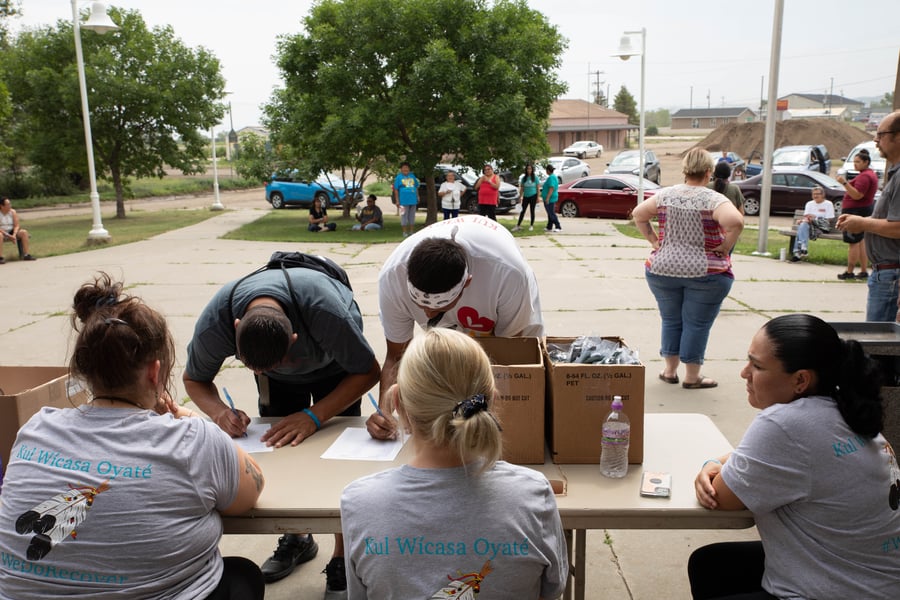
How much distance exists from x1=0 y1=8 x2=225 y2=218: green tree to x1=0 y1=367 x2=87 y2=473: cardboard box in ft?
65.8

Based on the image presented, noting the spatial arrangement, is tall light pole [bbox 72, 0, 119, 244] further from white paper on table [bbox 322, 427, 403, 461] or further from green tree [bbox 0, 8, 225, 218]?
white paper on table [bbox 322, 427, 403, 461]

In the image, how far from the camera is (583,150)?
1935 inches

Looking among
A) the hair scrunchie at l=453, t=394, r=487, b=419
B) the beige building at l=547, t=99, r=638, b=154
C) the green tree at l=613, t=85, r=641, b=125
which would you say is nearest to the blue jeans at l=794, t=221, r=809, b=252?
the hair scrunchie at l=453, t=394, r=487, b=419

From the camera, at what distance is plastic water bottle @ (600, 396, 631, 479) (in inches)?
101

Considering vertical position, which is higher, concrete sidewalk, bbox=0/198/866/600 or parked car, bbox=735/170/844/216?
parked car, bbox=735/170/844/216

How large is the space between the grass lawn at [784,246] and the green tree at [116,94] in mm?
13967

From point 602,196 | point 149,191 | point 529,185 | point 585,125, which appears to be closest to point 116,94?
point 529,185

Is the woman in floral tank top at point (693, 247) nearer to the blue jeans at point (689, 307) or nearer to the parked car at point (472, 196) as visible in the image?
the blue jeans at point (689, 307)

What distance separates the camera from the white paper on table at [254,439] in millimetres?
2902

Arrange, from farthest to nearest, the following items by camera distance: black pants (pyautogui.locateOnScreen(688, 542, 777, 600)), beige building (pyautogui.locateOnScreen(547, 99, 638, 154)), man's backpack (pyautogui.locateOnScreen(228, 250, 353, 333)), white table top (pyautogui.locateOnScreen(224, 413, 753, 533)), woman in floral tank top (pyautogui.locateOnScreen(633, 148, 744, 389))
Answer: beige building (pyautogui.locateOnScreen(547, 99, 638, 154)), woman in floral tank top (pyautogui.locateOnScreen(633, 148, 744, 389)), man's backpack (pyautogui.locateOnScreen(228, 250, 353, 333)), black pants (pyautogui.locateOnScreen(688, 542, 777, 600)), white table top (pyautogui.locateOnScreen(224, 413, 753, 533))

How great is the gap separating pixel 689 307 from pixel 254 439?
11.6ft

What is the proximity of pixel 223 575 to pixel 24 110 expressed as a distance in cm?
2427

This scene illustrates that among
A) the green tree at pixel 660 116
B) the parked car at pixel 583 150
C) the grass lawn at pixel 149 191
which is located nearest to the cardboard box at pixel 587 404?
the grass lawn at pixel 149 191

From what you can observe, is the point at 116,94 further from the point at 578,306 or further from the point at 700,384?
the point at 700,384
